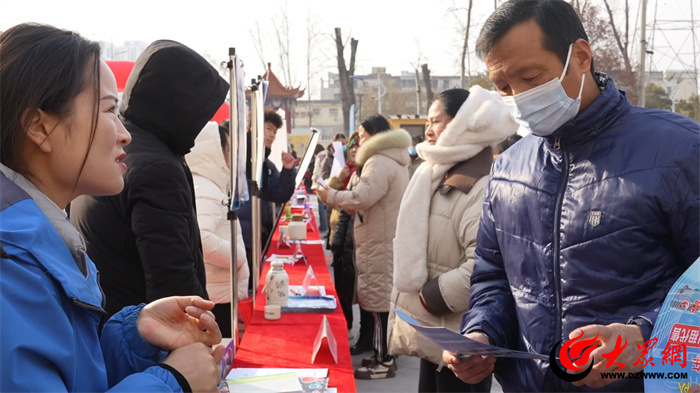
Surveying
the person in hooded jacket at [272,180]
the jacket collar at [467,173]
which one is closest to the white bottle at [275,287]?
the jacket collar at [467,173]

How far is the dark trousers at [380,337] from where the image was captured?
4.97 meters

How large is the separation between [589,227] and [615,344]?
0.32 metres

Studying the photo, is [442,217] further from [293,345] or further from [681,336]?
[681,336]

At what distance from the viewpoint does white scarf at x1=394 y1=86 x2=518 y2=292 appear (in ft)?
9.59

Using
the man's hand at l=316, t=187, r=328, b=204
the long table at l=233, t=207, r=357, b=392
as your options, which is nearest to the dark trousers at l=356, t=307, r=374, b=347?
the man's hand at l=316, t=187, r=328, b=204

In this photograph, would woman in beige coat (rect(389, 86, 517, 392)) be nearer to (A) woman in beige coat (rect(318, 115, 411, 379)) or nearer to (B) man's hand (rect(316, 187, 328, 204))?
(A) woman in beige coat (rect(318, 115, 411, 379))

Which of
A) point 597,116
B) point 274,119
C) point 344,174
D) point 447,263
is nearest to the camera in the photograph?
point 597,116

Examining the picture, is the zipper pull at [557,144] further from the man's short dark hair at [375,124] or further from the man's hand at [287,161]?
the man's hand at [287,161]

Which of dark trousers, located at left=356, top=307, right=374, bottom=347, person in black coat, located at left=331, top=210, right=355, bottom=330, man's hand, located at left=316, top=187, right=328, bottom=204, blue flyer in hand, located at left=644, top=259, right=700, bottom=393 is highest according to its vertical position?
blue flyer in hand, located at left=644, top=259, right=700, bottom=393

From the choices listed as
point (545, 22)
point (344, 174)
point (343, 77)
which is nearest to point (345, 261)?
point (344, 174)

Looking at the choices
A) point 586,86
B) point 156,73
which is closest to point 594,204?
point 586,86

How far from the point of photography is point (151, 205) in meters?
2.09

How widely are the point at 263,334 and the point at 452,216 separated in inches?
42.9

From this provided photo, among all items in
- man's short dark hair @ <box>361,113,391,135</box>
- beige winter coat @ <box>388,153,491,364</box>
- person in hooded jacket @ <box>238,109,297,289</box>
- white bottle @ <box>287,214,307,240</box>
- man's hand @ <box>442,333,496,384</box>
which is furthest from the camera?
person in hooded jacket @ <box>238,109,297,289</box>
